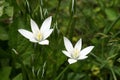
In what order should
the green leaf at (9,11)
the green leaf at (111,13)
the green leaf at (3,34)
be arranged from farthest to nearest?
the green leaf at (111,13)
the green leaf at (3,34)
the green leaf at (9,11)

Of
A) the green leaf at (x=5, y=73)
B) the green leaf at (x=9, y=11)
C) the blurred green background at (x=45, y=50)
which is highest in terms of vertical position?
the green leaf at (x=9, y=11)

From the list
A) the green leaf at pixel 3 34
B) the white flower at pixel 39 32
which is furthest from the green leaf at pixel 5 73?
the white flower at pixel 39 32

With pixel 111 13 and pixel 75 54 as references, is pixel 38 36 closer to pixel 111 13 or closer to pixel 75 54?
pixel 75 54

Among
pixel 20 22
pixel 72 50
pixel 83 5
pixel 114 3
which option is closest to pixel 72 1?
pixel 72 50

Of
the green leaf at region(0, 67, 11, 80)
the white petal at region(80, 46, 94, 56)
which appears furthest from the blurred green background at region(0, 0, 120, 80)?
the white petal at region(80, 46, 94, 56)

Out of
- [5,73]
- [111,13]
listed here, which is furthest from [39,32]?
[111,13]

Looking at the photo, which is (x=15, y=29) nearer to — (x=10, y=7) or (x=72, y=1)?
(x=10, y=7)

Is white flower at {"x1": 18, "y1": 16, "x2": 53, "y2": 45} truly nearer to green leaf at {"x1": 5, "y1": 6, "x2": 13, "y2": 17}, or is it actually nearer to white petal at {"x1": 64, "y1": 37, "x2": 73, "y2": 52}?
white petal at {"x1": 64, "y1": 37, "x2": 73, "y2": 52}

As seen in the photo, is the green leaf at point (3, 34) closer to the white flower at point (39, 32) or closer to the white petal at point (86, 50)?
the white flower at point (39, 32)
